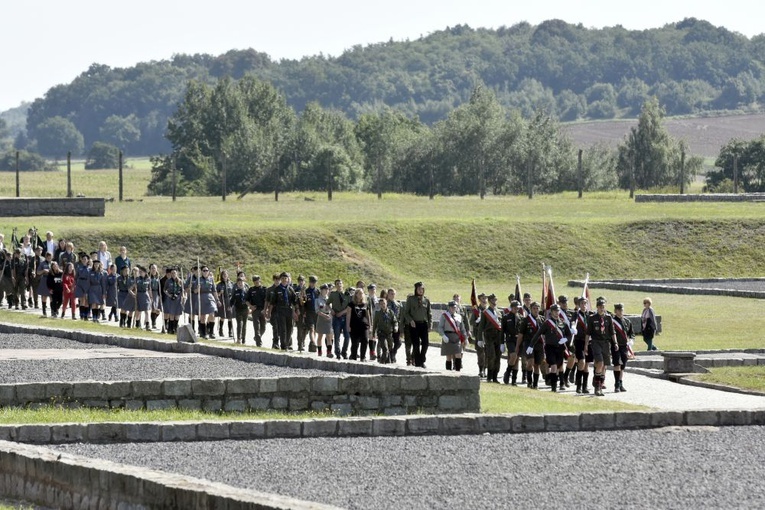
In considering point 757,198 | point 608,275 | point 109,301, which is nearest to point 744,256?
point 608,275

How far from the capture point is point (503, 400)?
971 inches

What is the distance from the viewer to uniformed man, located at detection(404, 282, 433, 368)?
3055 cm

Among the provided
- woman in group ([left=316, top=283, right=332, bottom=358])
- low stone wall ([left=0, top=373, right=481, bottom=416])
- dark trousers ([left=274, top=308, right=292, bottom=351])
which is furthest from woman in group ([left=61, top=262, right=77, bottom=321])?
low stone wall ([left=0, top=373, right=481, bottom=416])

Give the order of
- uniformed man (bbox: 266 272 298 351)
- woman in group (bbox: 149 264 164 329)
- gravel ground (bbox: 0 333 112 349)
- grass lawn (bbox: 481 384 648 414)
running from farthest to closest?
woman in group (bbox: 149 264 164 329), uniformed man (bbox: 266 272 298 351), gravel ground (bbox: 0 333 112 349), grass lawn (bbox: 481 384 648 414)

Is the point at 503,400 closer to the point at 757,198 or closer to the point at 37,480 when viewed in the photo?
the point at 37,480

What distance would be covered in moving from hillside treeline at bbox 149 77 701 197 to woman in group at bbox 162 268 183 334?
57432mm

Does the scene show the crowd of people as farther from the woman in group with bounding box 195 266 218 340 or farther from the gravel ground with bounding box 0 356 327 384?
the gravel ground with bounding box 0 356 327 384

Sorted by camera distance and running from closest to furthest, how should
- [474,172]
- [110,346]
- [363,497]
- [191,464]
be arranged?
[363,497]
[191,464]
[110,346]
[474,172]

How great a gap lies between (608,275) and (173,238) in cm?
1513

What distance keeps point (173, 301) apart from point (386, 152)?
81870 mm

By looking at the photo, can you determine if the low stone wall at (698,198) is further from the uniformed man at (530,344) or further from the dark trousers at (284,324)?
the uniformed man at (530,344)

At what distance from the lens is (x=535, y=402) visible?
24.6 metres

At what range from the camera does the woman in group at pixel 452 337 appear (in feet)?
97.4

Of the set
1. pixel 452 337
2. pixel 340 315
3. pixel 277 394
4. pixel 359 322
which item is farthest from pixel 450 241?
pixel 277 394
